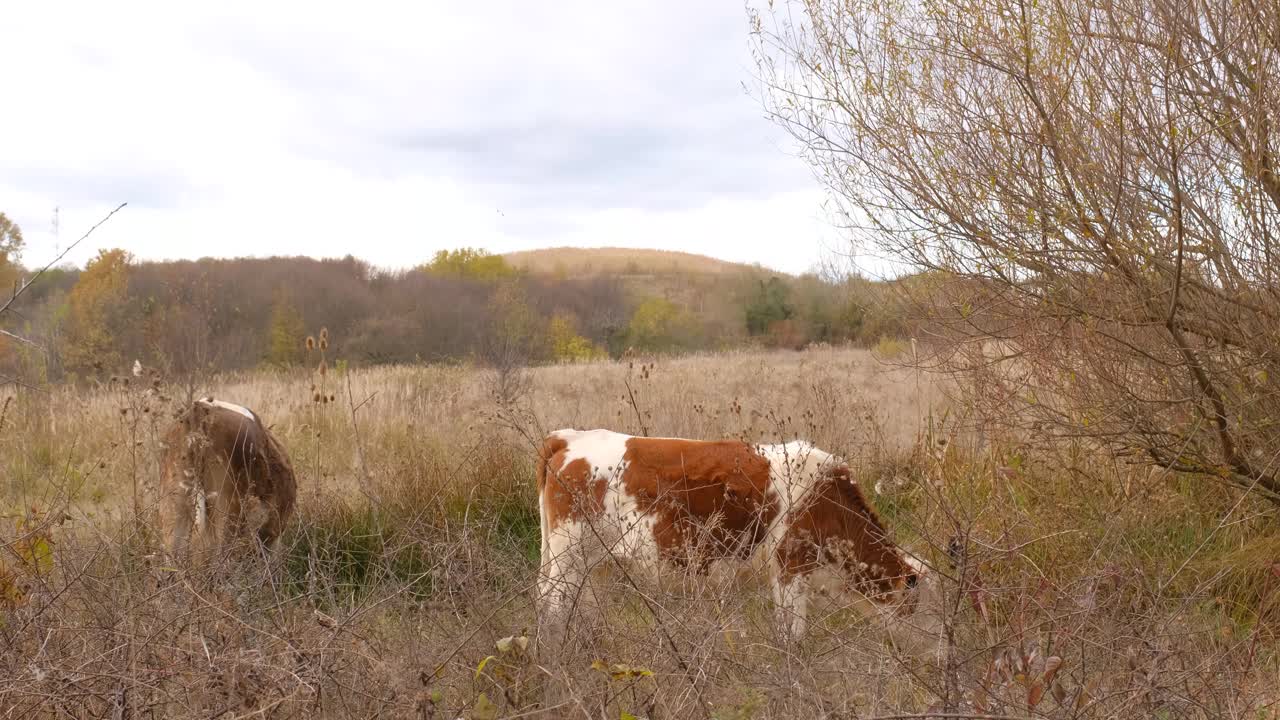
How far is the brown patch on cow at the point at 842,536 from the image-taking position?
4574 millimetres

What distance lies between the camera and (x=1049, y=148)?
462 cm

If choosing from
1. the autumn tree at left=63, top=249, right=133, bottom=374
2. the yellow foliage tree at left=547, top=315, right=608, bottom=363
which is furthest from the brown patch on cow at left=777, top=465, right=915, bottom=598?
the yellow foliage tree at left=547, top=315, right=608, bottom=363

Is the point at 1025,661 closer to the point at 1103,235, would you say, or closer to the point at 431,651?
the point at 431,651

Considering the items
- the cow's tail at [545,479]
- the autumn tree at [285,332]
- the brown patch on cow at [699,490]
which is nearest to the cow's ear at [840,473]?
the brown patch on cow at [699,490]

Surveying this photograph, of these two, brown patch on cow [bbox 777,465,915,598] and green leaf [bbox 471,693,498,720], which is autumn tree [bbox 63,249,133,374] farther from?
green leaf [bbox 471,693,498,720]

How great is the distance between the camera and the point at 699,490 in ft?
16.0

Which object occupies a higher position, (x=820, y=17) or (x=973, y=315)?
(x=820, y=17)

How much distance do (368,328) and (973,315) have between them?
22447 millimetres

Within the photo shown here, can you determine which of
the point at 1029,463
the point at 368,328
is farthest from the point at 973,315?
the point at 368,328

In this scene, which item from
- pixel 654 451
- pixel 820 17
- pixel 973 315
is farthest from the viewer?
pixel 820 17

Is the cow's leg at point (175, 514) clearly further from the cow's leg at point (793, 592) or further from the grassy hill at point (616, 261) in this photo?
the grassy hill at point (616, 261)

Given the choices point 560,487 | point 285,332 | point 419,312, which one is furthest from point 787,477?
point 419,312

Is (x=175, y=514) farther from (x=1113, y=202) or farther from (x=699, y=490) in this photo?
(x=1113, y=202)

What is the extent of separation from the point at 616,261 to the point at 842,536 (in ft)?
243
